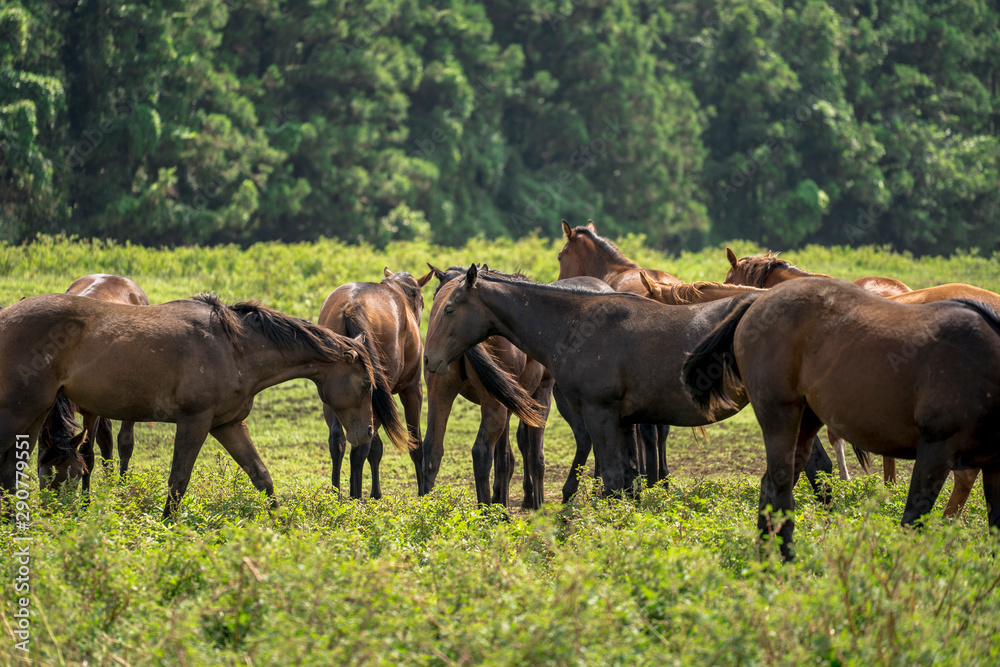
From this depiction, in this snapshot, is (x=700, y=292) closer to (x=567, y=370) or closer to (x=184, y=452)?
(x=567, y=370)

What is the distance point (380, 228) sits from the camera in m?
25.9

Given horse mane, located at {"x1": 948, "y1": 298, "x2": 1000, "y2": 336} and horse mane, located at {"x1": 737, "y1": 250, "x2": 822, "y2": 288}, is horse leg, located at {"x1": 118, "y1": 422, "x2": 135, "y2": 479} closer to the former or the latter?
horse mane, located at {"x1": 737, "y1": 250, "x2": 822, "y2": 288}

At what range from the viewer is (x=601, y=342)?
6270mm

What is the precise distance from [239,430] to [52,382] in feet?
4.21

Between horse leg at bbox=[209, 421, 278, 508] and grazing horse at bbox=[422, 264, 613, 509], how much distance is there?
58.1 inches

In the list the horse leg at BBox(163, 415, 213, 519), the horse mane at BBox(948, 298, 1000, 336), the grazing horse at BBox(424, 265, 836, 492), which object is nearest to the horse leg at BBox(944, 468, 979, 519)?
the grazing horse at BBox(424, 265, 836, 492)

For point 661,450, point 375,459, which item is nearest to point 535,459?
point 661,450

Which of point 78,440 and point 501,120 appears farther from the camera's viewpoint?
point 501,120

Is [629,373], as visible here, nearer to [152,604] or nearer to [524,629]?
[524,629]

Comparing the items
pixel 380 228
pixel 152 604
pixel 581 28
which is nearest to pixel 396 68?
pixel 380 228

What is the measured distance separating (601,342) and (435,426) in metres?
2.01

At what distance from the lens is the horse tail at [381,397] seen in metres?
7.17

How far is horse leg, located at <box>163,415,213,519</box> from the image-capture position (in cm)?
621

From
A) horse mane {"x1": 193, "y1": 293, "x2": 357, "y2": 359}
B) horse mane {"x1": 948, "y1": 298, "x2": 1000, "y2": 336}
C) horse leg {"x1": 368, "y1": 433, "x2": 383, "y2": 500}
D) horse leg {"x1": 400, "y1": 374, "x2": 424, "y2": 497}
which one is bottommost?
horse leg {"x1": 368, "y1": 433, "x2": 383, "y2": 500}
